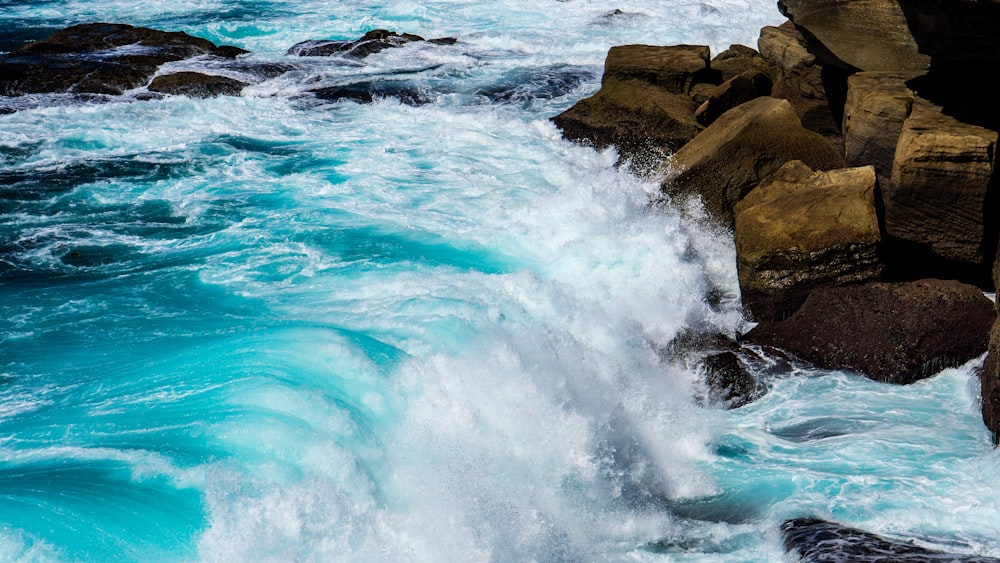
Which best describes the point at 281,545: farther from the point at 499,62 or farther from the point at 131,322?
the point at 499,62

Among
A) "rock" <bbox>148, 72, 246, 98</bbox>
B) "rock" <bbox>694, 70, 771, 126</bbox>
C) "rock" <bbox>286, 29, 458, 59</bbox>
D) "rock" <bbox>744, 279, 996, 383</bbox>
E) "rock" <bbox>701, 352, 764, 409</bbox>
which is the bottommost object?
"rock" <bbox>701, 352, 764, 409</bbox>

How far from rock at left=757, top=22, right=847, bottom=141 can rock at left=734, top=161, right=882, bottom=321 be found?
8.78 ft

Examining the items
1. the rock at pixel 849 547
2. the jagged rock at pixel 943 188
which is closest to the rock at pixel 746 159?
the jagged rock at pixel 943 188

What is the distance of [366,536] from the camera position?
4363 mm

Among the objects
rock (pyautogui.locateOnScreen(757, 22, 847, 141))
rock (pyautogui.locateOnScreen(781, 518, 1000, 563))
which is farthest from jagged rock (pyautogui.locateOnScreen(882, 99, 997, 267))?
rock (pyautogui.locateOnScreen(781, 518, 1000, 563))

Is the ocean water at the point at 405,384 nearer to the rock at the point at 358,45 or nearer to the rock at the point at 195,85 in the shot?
the rock at the point at 195,85

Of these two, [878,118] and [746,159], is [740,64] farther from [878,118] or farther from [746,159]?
[878,118]

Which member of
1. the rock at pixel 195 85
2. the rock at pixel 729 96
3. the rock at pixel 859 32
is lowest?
the rock at pixel 195 85

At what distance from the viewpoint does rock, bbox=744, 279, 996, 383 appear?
5840 millimetres

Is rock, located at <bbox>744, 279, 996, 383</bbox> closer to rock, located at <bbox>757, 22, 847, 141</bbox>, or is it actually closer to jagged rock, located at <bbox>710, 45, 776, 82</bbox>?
rock, located at <bbox>757, 22, 847, 141</bbox>

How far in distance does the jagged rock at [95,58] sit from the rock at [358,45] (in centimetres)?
125

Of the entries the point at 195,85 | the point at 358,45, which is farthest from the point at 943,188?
the point at 358,45

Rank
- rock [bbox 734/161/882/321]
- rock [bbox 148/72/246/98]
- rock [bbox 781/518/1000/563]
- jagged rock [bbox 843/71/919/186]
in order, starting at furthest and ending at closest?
rock [bbox 148/72/246/98], jagged rock [bbox 843/71/919/186], rock [bbox 734/161/882/321], rock [bbox 781/518/1000/563]

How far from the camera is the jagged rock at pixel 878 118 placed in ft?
22.5
